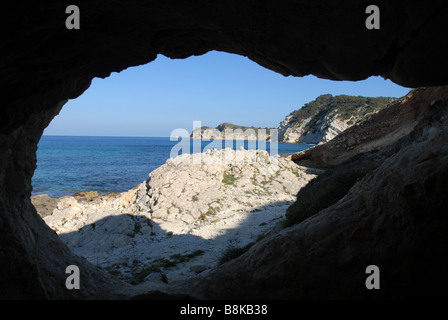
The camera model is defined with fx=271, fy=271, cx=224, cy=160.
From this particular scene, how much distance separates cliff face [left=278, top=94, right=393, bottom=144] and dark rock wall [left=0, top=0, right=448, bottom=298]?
7364cm

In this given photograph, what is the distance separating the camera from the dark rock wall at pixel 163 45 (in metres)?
3.08

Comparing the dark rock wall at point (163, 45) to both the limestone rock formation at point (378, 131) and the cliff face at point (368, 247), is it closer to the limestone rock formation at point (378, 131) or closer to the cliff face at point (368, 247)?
the cliff face at point (368, 247)

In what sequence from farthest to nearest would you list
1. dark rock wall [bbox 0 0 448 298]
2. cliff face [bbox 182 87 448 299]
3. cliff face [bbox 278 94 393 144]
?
cliff face [bbox 278 94 393 144]
cliff face [bbox 182 87 448 299]
dark rock wall [bbox 0 0 448 298]

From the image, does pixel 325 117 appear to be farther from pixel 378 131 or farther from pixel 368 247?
pixel 368 247

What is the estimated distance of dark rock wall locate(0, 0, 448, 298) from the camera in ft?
10.1

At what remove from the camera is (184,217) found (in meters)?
13.6

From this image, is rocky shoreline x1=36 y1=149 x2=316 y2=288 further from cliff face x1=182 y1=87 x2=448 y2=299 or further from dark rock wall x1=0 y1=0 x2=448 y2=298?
dark rock wall x1=0 y1=0 x2=448 y2=298

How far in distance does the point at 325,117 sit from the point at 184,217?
309 feet

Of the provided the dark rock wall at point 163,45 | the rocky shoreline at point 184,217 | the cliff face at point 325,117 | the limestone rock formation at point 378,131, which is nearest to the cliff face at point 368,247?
the dark rock wall at point 163,45

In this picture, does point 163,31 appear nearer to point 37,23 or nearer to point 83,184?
point 37,23

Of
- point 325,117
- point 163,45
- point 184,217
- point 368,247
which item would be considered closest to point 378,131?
point 184,217

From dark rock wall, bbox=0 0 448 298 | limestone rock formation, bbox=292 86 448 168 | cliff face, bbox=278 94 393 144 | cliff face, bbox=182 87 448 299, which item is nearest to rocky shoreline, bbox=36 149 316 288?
cliff face, bbox=182 87 448 299

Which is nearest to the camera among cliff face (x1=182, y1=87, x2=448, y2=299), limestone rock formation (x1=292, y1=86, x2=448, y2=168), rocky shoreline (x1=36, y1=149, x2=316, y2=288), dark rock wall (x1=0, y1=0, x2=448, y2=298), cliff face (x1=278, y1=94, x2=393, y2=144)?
dark rock wall (x1=0, y1=0, x2=448, y2=298)
